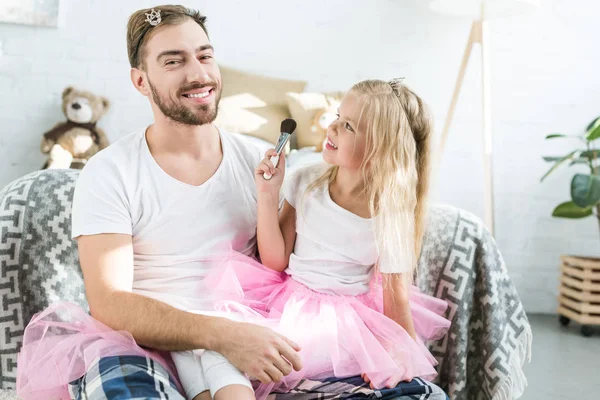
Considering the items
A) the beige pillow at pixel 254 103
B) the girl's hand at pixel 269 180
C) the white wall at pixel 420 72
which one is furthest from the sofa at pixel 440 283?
the white wall at pixel 420 72

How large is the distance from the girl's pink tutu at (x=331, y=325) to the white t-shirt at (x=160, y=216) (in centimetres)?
7

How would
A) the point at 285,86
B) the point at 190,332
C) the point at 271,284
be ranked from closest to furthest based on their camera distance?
the point at 190,332 → the point at 271,284 → the point at 285,86

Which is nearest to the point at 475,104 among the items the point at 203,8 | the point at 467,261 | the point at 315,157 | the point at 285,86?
the point at 285,86

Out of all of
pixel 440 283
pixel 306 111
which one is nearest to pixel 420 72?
pixel 306 111

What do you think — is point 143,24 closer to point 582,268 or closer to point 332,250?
point 332,250

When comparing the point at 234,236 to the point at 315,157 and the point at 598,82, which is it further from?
the point at 598,82

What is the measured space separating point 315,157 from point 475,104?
1266mm

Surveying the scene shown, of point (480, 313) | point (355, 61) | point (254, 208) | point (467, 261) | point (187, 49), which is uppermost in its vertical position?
point (355, 61)

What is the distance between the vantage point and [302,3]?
3.59m

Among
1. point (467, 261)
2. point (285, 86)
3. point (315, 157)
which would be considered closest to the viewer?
point (467, 261)

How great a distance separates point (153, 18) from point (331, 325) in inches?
31.9

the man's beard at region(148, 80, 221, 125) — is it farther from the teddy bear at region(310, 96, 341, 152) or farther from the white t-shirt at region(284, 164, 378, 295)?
the teddy bear at region(310, 96, 341, 152)

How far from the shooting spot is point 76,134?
3352 mm

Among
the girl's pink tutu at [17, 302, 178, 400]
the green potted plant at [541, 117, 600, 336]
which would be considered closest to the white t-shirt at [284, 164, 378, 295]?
the girl's pink tutu at [17, 302, 178, 400]
